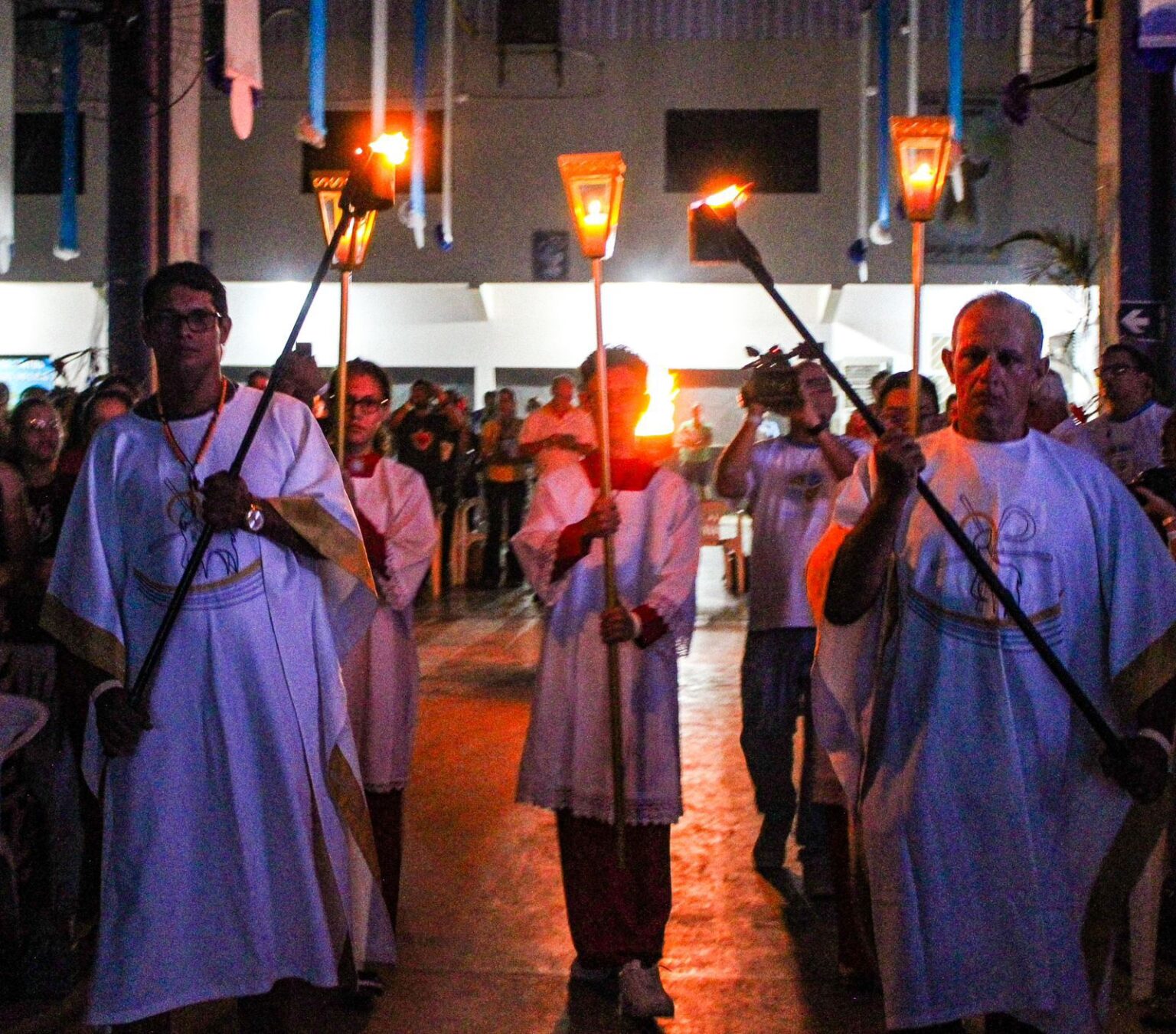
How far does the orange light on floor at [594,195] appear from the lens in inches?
205

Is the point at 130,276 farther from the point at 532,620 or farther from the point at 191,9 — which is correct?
the point at 532,620

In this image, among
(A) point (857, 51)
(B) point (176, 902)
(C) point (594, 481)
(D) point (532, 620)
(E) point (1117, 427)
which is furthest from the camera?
(A) point (857, 51)

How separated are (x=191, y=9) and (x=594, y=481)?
7607 mm

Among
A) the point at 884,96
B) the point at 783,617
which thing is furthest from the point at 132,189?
the point at 884,96

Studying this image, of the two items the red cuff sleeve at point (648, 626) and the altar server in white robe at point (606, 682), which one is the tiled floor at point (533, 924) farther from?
the red cuff sleeve at point (648, 626)

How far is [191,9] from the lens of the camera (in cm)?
1141

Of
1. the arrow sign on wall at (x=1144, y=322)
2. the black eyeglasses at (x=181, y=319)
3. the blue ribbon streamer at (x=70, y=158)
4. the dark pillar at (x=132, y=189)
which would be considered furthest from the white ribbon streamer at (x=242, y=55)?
the black eyeglasses at (x=181, y=319)

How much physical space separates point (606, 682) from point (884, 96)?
570 inches

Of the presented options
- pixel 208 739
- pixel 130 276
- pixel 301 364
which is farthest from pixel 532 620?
pixel 208 739

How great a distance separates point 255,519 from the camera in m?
3.92

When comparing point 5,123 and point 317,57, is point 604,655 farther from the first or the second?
point 317,57

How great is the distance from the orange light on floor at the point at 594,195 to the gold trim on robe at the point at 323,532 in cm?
151

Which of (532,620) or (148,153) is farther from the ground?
(148,153)

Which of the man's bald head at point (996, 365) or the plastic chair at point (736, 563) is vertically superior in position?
the man's bald head at point (996, 365)
